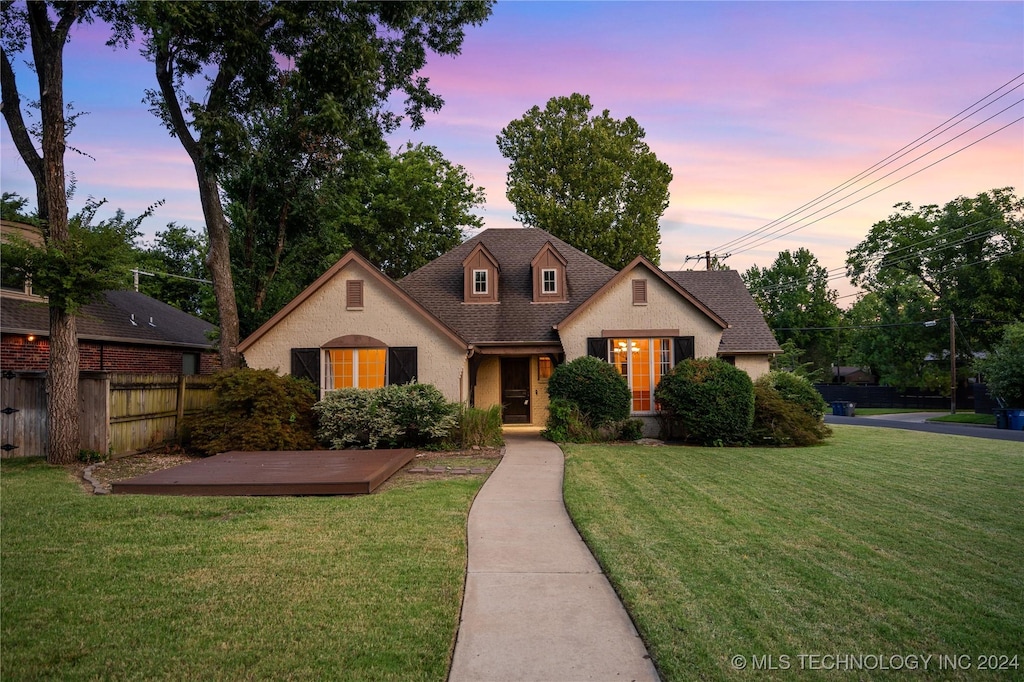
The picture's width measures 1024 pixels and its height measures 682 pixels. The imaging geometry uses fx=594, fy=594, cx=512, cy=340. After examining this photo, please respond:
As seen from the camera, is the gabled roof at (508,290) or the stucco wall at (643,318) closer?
the stucco wall at (643,318)

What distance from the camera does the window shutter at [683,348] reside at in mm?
17000

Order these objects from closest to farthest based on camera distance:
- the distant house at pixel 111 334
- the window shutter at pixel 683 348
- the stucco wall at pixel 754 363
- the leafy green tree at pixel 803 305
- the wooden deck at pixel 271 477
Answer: the wooden deck at pixel 271 477
the distant house at pixel 111 334
the window shutter at pixel 683 348
the stucco wall at pixel 754 363
the leafy green tree at pixel 803 305

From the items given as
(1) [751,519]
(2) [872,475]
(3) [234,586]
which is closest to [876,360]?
(2) [872,475]

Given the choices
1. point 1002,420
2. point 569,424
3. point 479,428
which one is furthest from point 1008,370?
point 479,428

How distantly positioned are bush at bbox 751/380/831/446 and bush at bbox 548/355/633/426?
3.46m

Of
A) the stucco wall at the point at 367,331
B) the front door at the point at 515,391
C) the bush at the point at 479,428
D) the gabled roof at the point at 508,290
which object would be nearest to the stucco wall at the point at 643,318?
the gabled roof at the point at 508,290

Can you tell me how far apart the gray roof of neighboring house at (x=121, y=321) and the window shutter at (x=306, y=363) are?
4.43 meters

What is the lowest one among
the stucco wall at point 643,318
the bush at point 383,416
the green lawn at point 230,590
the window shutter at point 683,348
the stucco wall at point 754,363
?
the green lawn at point 230,590

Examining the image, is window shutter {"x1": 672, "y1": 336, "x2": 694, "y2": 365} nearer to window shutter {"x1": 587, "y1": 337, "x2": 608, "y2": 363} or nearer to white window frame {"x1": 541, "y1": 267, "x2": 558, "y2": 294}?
window shutter {"x1": 587, "y1": 337, "x2": 608, "y2": 363}

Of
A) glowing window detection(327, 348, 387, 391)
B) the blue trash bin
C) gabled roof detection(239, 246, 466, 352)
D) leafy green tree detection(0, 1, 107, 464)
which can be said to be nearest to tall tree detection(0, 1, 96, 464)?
leafy green tree detection(0, 1, 107, 464)

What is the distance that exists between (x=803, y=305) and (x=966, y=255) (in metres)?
19.6

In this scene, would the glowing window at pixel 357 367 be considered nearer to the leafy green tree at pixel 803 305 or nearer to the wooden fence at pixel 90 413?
the wooden fence at pixel 90 413

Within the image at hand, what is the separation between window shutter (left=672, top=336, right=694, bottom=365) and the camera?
17000 millimetres

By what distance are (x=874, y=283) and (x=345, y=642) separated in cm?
5430
